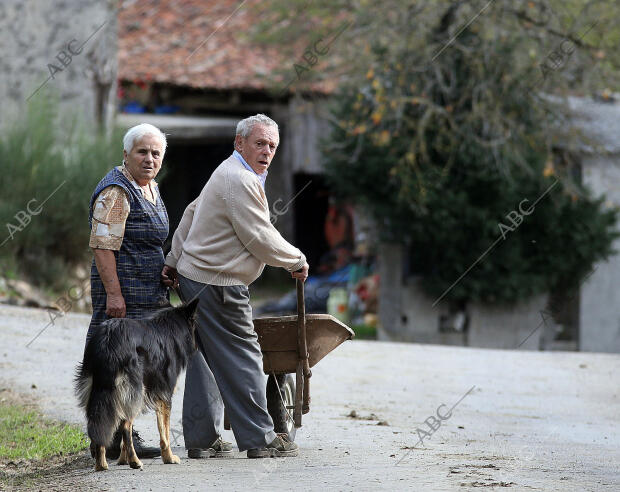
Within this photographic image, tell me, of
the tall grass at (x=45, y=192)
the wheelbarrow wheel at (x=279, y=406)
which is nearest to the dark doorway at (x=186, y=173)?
the tall grass at (x=45, y=192)

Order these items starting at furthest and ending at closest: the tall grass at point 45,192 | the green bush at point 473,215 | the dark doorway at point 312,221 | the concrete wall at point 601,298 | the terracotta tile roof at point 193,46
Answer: the dark doorway at point 312,221
the terracotta tile roof at point 193,46
the concrete wall at point 601,298
the green bush at point 473,215
the tall grass at point 45,192

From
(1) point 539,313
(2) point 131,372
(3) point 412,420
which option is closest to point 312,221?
(1) point 539,313

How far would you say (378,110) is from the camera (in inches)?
530

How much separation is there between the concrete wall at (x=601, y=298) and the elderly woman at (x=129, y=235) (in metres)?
10.8

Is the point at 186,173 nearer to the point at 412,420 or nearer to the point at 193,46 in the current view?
the point at 193,46

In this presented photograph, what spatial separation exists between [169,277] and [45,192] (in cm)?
712

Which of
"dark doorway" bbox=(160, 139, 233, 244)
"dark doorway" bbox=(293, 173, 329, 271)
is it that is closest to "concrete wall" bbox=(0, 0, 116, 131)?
"dark doorway" bbox=(160, 139, 233, 244)

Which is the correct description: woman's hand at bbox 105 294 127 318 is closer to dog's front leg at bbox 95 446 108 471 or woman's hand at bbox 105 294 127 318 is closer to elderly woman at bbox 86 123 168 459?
elderly woman at bbox 86 123 168 459

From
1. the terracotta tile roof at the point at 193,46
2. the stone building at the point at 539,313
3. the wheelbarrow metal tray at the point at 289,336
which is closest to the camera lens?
the wheelbarrow metal tray at the point at 289,336

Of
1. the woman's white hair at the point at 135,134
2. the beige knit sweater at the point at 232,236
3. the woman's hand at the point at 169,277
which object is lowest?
the woman's hand at the point at 169,277

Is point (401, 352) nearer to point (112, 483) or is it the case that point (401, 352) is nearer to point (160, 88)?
point (112, 483)

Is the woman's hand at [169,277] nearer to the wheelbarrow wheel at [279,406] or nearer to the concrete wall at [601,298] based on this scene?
the wheelbarrow wheel at [279,406]

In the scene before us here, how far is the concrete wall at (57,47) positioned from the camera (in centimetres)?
1384

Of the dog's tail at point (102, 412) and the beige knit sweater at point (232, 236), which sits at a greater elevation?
the beige knit sweater at point (232, 236)
